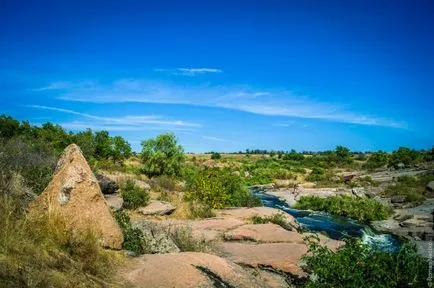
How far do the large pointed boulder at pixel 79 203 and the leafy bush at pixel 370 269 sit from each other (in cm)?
392

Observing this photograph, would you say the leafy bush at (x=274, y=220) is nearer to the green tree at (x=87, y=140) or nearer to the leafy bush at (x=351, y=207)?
the leafy bush at (x=351, y=207)

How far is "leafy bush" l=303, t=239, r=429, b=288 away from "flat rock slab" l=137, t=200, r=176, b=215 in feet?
36.6

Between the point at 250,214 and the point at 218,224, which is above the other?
the point at 250,214

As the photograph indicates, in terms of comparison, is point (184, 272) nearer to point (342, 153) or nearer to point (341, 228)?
point (341, 228)

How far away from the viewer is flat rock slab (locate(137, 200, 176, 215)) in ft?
57.3

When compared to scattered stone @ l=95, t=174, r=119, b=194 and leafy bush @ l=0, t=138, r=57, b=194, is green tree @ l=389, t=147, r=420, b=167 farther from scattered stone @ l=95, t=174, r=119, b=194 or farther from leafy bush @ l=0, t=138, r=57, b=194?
leafy bush @ l=0, t=138, r=57, b=194

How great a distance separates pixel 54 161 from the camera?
19672 millimetres

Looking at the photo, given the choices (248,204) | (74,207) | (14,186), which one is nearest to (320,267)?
(74,207)

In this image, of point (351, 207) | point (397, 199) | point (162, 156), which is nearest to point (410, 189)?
point (397, 199)

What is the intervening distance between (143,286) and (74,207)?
2305mm

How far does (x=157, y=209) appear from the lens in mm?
17750

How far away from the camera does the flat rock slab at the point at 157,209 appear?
17469 mm

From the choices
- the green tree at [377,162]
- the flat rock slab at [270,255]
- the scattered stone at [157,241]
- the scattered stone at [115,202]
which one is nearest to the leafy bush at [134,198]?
the scattered stone at [115,202]

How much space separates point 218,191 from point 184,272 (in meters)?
14.0
